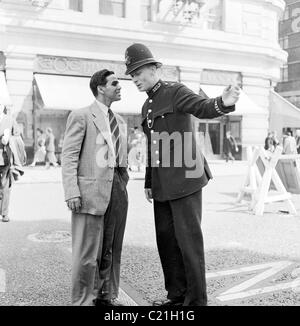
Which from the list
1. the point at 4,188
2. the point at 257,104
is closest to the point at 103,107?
the point at 4,188

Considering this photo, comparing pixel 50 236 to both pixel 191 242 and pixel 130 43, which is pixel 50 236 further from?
pixel 130 43

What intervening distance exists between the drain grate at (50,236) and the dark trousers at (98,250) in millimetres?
2335

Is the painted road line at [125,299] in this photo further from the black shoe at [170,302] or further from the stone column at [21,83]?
the stone column at [21,83]

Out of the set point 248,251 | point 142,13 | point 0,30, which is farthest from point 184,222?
point 142,13

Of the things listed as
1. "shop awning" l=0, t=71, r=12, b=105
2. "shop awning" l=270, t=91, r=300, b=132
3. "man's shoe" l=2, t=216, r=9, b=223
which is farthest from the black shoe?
"shop awning" l=270, t=91, r=300, b=132

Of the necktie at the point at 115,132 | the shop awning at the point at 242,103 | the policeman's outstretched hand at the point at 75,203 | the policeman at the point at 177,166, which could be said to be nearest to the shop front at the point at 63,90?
the shop awning at the point at 242,103

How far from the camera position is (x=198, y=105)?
3.18 m

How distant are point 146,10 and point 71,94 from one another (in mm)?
5824

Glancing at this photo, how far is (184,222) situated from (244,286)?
1.08 m

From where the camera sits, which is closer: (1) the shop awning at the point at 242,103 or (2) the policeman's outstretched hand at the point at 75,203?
(2) the policeman's outstretched hand at the point at 75,203

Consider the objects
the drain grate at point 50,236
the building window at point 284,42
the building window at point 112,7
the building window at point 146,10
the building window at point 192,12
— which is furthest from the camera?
the building window at point 284,42

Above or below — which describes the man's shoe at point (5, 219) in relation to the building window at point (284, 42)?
below

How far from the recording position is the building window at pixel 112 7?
19.9m
